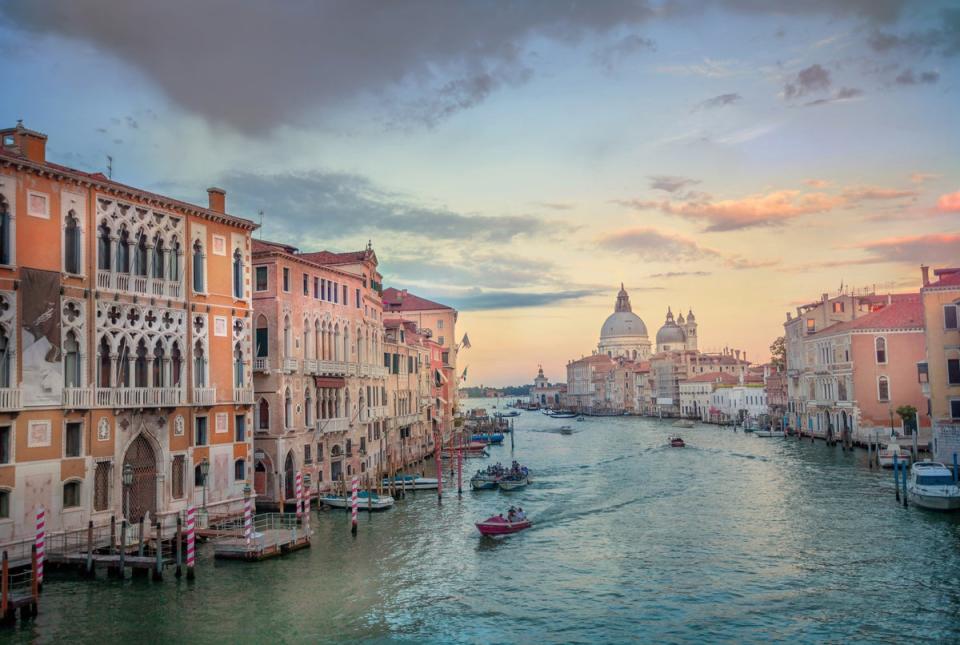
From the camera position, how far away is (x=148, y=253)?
24.9 metres

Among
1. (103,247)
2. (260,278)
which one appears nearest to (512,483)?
(260,278)

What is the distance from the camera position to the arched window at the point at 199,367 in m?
26.6

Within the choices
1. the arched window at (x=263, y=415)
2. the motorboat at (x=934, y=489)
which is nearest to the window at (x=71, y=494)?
the arched window at (x=263, y=415)

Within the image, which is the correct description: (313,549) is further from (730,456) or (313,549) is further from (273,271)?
(730,456)

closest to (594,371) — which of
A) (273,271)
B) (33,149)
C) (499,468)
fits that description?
(499,468)

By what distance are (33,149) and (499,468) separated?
89.6 ft

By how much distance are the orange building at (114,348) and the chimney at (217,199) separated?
0.23ft

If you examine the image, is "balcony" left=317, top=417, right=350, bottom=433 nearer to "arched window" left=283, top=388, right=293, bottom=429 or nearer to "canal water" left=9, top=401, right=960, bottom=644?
"arched window" left=283, top=388, right=293, bottom=429

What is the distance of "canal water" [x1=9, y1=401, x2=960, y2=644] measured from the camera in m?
17.5

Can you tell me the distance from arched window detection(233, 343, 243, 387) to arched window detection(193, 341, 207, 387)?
1.49 meters

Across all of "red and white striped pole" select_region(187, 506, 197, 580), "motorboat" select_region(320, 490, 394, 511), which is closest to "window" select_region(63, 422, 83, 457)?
"red and white striped pole" select_region(187, 506, 197, 580)

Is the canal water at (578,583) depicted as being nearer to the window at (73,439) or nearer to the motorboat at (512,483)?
the window at (73,439)

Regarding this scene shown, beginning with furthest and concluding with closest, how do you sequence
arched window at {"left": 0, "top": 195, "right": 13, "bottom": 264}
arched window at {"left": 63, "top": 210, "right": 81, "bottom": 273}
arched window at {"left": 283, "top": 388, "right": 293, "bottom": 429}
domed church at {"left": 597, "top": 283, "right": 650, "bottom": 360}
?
domed church at {"left": 597, "top": 283, "right": 650, "bottom": 360} < arched window at {"left": 283, "top": 388, "right": 293, "bottom": 429} < arched window at {"left": 63, "top": 210, "right": 81, "bottom": 273} < arched window at {"left": 0, "top": 195, "right": 13, "bottom": 264}

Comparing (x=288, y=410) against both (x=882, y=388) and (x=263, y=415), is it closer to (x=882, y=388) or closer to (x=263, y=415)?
(x=263, y=415)
